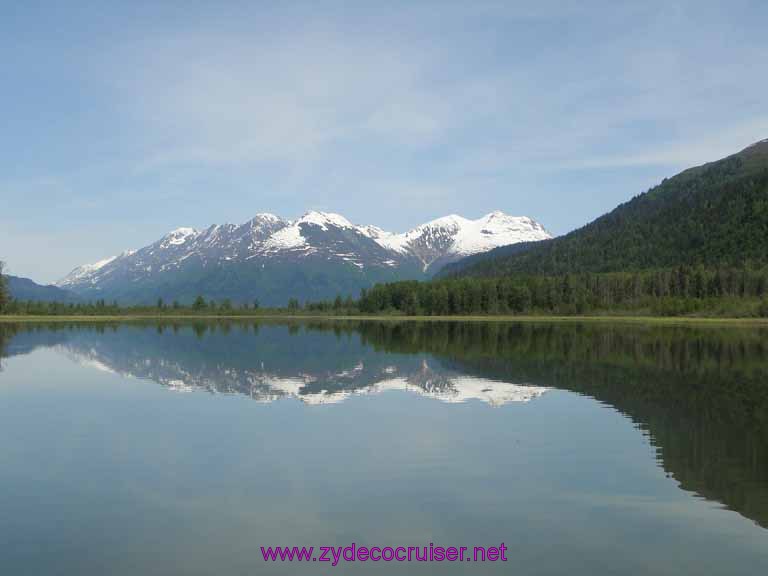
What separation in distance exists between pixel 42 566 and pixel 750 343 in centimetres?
9752

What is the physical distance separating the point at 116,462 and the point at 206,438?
16.7 ft

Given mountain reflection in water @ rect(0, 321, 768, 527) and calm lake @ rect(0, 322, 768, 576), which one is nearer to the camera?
calm lake @ rect(0, 322, 768, 576)

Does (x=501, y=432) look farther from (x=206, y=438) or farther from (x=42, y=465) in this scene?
(x=42, y=465)

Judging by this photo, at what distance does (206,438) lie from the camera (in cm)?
3109

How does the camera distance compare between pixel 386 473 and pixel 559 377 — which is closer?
pixel 386 473

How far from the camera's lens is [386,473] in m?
25.0

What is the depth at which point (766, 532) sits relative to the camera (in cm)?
1888

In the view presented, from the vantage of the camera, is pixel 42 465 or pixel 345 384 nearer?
pixel 42 465

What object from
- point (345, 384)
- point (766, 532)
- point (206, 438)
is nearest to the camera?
point (766, 532)

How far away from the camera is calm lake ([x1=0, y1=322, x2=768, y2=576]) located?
17391 millimetres

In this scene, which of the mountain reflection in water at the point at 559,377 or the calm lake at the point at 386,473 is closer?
the calm lake at the point at 386,473

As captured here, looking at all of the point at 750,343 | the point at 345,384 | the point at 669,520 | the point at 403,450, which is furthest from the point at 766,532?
the point at 750,343

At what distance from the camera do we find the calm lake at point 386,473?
57.1 feet

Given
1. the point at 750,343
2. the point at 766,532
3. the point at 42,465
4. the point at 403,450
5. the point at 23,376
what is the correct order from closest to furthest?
the point at 766,532, the point at 42,465, the point at 403,450, the point at 23,376, the point at 750,343
